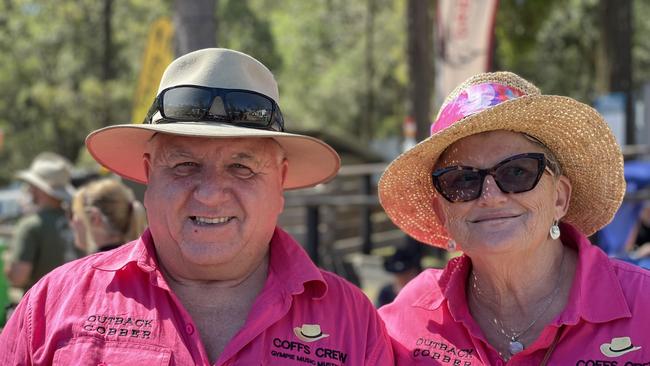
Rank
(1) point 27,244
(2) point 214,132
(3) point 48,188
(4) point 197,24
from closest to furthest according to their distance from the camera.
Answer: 1. (2) point 214,132
2. (4) point 197,24
3. (1) point 27,244
4. (3) point 48,188

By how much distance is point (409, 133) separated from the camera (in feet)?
36.7

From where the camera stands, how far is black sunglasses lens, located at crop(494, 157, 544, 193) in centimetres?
267

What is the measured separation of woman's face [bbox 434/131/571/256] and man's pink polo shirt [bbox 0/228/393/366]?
0.45 metres

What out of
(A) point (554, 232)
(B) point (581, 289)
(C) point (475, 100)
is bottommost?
(B) point (581, 289)

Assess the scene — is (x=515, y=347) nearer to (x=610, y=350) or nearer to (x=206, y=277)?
(x=610, y=350)

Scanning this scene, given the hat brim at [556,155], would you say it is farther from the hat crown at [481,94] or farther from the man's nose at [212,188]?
the man's nose at [212,188]

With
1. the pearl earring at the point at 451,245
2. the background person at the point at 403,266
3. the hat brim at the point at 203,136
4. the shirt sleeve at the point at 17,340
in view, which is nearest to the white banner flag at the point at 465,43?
the background person at the point at 403,266

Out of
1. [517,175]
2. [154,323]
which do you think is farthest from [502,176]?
[154,323]

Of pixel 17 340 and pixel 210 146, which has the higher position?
pixel 210 146

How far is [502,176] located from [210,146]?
96 cm

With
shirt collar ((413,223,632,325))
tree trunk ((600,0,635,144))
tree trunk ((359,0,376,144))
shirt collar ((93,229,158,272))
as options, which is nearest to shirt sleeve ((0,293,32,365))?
shirt collar ((93,229,158,272))

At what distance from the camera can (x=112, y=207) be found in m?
4.26

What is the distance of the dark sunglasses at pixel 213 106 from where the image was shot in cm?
259

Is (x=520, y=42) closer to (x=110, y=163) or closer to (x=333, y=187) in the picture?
(x=333, y=187)
